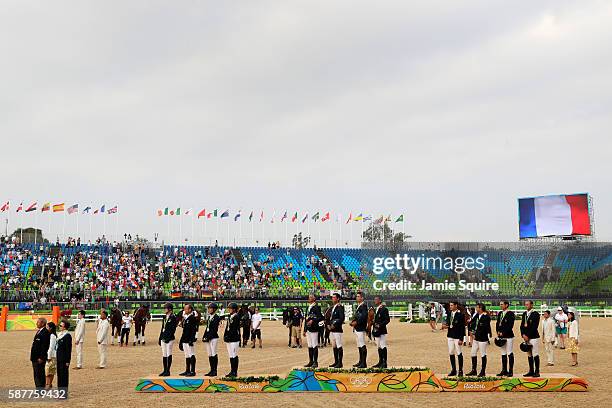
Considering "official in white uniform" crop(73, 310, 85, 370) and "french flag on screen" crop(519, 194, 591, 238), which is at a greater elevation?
"french flag on screen" crop(519, 194, 591, 238)

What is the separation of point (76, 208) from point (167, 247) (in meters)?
10.3

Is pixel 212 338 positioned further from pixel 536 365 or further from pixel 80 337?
pixel 536 365

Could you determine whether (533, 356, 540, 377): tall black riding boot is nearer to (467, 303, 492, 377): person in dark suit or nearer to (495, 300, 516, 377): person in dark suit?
(495, 300, 516, 377): person in dark suit

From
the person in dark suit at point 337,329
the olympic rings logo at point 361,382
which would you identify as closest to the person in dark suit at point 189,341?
the person in dark suit at point 337,329

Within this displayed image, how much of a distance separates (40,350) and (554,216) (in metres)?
58.2

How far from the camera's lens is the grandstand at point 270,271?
58.2 m

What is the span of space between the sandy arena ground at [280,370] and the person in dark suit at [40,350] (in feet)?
2.87

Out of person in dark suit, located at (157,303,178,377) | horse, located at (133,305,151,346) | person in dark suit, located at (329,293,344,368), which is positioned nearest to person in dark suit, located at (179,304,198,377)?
person in dark suit, located at (157,303,178,377)

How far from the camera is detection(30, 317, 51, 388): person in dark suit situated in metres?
14.9

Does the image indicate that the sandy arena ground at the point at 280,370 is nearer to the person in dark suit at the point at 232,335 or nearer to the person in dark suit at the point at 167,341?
the person in dark suit at the point at 167,341

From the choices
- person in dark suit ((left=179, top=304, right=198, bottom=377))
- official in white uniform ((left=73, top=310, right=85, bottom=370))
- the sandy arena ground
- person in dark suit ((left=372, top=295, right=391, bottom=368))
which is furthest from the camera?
official in white uniform ((left=73, top=310, right=85, bottom=370))

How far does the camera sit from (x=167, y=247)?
7119 centimetres

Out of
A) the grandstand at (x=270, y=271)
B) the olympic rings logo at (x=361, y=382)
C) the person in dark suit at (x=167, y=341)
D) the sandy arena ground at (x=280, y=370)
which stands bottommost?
the sandy arena ground at (x=280, y=370)

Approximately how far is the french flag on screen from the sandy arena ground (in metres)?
28.9
